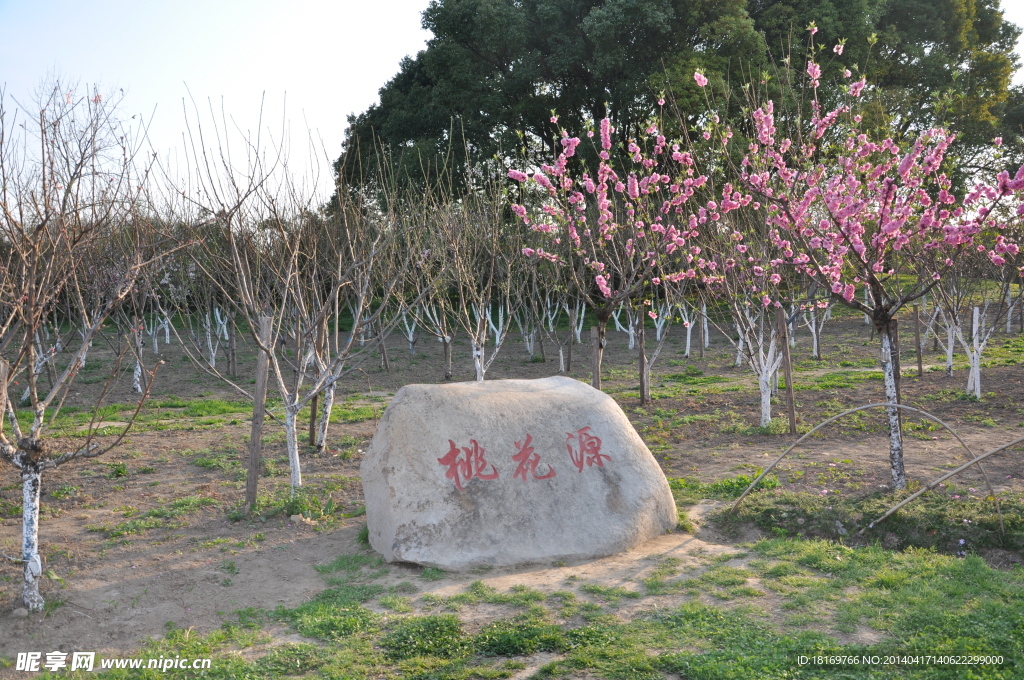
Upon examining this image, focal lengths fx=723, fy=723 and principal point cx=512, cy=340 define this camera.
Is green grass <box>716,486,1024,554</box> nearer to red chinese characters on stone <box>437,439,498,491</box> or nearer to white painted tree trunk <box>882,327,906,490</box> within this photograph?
white painted tree trunk <box>882,327,906,490</box>

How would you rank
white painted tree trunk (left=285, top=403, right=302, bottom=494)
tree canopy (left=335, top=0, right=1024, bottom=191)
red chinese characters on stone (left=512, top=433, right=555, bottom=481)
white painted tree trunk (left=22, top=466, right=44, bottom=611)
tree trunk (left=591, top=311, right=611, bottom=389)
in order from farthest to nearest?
tree canopy (left=335, top=0, right=1024, bottom=191), tree trunk (left=591, top=311, right=611, bottom=389), white painted tree trunk (left=285, top=403, right=302, bottom=494), red chinese characters on stone (left=512, top=433, right=555, bottom=481), white painted tree trunk (left=22, top=466, right=44, bottom=611)

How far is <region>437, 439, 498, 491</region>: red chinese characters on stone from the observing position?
6074mm

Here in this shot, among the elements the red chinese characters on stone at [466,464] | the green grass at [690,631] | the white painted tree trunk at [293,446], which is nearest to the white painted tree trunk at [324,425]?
the white painted tree trunk at [293,446]

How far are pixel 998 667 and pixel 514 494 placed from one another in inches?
135

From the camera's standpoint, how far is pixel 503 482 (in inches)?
241

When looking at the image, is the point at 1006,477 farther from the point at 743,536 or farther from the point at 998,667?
the point at 998,667

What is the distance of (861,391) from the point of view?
500 inches

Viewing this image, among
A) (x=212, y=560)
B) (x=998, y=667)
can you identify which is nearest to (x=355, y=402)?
(x=212, y=560)

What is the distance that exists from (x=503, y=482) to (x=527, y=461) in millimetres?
292

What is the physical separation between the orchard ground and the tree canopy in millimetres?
10181

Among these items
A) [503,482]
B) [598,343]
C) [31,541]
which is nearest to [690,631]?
[503,482]

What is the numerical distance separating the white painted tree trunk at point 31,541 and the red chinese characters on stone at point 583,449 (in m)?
4.08

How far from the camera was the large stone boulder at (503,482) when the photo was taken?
19.3ft

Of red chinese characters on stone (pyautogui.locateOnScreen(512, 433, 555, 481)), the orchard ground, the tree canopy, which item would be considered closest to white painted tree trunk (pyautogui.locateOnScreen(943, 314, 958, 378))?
the orchard ground
